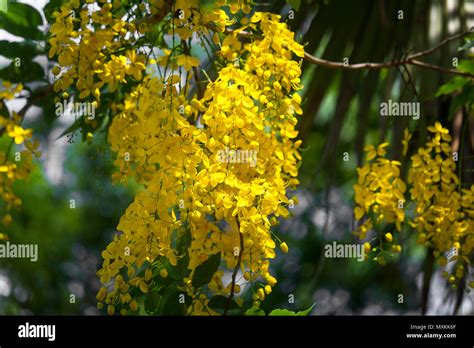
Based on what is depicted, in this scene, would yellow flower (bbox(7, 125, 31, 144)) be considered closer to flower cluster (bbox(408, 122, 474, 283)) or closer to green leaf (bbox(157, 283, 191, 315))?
green leaf (bbox(157, 283, 191, 315))

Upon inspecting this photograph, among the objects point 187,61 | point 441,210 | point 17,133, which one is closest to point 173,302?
point 187,61

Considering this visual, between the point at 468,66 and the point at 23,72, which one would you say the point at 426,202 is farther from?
the point at 23,72

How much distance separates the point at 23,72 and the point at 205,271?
2.02 ft

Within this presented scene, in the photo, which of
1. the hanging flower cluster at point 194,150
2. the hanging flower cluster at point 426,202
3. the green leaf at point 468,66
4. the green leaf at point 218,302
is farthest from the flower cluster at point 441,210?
the green leaf at point 218,302

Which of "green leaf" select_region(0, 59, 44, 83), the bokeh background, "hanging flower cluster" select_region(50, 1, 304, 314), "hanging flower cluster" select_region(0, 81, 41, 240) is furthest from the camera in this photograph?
the bokeh background

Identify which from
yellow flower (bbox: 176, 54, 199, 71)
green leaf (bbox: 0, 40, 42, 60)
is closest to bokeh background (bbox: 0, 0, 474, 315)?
green leaf (bbox: 0, 40, 42, 60)

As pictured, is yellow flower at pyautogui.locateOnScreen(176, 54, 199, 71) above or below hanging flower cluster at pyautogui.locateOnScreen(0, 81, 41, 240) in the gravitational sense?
above

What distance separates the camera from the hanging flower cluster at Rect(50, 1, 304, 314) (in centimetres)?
112

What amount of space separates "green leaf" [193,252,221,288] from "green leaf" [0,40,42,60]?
0.61 metres

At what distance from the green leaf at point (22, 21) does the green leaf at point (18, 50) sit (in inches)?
0.7

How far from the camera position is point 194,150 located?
1.12 m

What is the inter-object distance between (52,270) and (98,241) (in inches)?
10.2

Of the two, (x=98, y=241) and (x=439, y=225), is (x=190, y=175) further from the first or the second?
(x=98, y=241)
